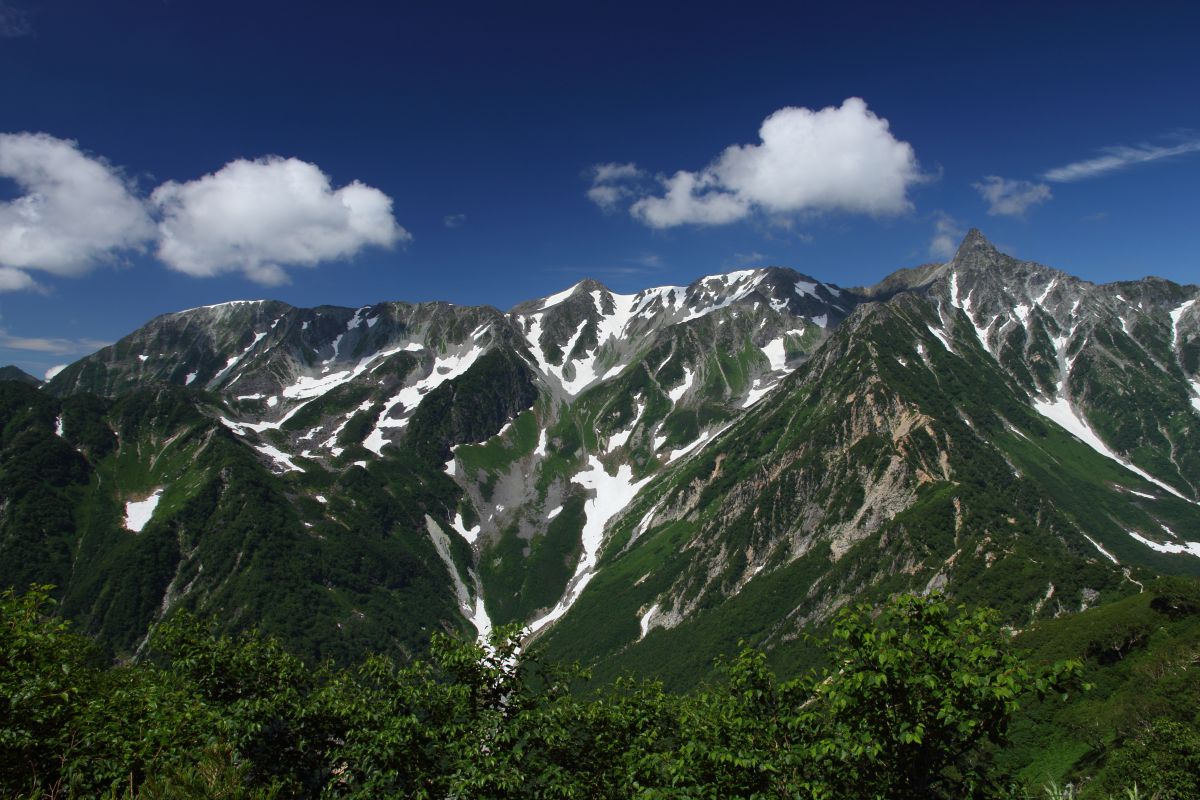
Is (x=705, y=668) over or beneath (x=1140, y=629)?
beneath

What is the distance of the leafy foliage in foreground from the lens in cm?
1469

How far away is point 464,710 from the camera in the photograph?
67.7ft

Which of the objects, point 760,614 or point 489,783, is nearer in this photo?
point 489,783

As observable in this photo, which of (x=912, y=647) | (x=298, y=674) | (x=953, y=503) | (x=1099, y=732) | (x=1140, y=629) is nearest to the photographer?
(x=912, y=647)

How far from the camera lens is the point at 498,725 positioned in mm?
20219

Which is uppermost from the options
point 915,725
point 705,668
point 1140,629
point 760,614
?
point 915,725

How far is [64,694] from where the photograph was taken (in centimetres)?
1819

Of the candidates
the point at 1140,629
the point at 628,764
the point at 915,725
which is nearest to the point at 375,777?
the point at 628,764

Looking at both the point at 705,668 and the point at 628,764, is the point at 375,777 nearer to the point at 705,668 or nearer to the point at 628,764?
the point at 628,764

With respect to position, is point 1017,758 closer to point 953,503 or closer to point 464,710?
point 464,710

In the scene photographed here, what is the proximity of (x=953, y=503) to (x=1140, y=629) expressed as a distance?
85517 millimetres

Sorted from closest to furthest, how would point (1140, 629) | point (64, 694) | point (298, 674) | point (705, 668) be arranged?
point (64, 694)
point (298, 674)
point (1140, 629)
point (705, 668)

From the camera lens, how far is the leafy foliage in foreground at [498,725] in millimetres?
14688

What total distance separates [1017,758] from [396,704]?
6992 centimetres
